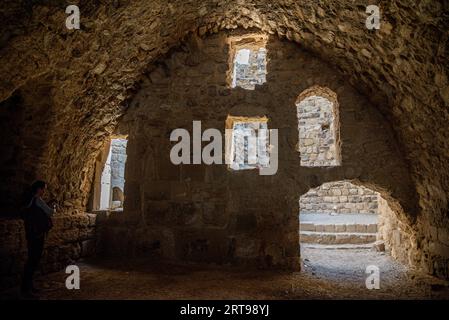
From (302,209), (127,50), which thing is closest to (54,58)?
(127,50)

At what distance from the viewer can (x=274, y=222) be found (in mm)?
4656

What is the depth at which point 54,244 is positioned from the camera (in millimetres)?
4250

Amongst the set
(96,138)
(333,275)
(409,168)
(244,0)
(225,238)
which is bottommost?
(333,275)

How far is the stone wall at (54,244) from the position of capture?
3.45 meters

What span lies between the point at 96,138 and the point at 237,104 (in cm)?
257

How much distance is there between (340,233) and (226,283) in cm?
436

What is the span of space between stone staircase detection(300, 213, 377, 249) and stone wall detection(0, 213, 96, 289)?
16.0 feet

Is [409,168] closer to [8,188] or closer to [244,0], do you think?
[244,0]

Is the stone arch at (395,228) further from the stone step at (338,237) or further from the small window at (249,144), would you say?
the small window at (249,144)

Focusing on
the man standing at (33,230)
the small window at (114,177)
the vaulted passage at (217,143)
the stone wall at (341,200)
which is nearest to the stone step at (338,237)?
the vaulted passage at (217,143)

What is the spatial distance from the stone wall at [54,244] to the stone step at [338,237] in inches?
192

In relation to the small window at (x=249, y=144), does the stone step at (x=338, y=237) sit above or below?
below

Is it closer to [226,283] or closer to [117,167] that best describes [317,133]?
[226,283]

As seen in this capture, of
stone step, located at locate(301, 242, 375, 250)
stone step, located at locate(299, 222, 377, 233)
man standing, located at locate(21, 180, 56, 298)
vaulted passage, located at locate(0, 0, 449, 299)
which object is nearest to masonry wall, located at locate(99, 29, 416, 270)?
vaulted passage, located at locate(0, 0, 449, 299)
